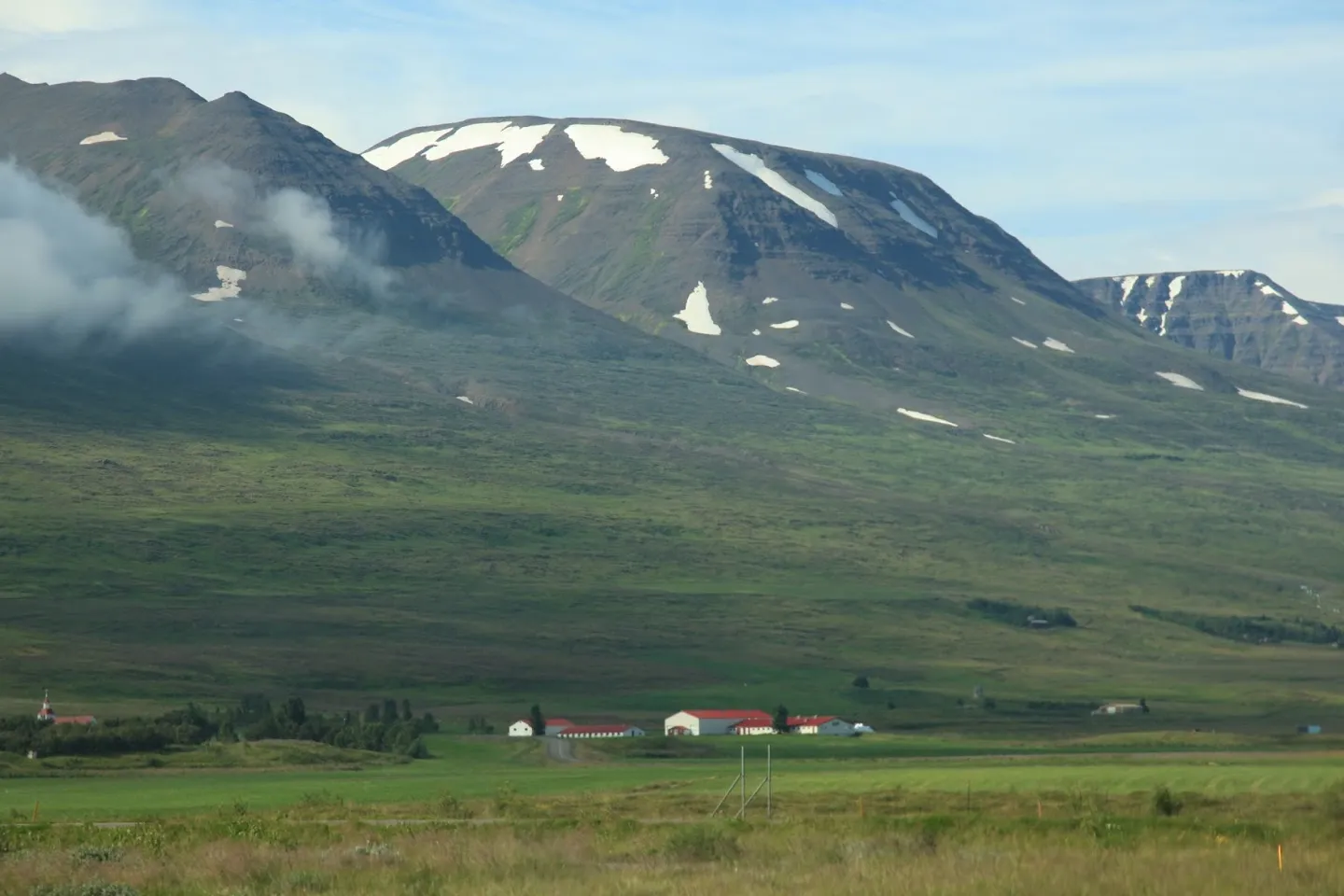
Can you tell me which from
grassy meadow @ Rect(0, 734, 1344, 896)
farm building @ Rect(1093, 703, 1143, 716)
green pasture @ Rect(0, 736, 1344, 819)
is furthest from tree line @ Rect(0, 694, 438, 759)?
farm building @ Rect(1093, 703, 1143, 716)

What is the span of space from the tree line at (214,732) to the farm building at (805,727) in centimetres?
1730

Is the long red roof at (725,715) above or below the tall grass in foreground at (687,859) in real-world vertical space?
below

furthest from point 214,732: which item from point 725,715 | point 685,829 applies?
point 685,829

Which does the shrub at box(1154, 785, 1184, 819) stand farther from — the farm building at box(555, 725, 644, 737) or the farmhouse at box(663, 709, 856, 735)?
the farm building at box(555, 725, 644, 737)

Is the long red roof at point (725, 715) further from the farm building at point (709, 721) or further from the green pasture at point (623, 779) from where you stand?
the green pasture at point (623, 779)

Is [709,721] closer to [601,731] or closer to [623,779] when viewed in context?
[601,731]

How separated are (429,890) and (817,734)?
251 ft

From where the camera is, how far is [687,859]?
34562 mm

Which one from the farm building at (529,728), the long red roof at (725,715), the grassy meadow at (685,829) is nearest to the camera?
the grassy meadow at (685,829)

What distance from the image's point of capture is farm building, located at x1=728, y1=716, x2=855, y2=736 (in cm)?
10612

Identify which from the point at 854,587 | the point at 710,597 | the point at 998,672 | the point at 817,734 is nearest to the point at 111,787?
the point at 817,734

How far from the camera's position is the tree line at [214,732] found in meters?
77.9

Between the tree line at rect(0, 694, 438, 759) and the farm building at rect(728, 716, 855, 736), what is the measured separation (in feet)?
56.7

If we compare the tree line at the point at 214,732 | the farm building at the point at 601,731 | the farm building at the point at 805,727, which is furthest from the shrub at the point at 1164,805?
the farm building at the point at 601,731
